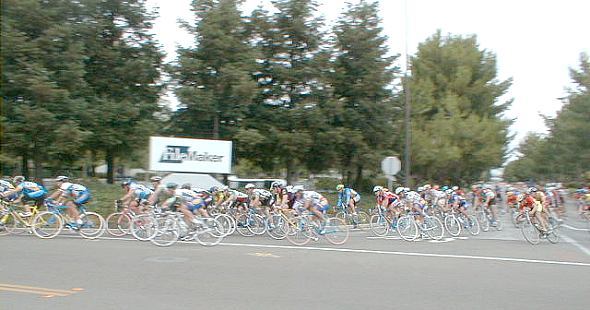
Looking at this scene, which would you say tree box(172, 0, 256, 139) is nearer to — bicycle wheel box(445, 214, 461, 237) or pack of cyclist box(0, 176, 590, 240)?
pack of cyclist box(0, 176, 590, 240)

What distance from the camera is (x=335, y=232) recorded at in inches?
619

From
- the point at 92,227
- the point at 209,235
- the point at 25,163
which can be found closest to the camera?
the point at 209,235

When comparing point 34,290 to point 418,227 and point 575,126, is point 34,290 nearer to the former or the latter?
point 418,227

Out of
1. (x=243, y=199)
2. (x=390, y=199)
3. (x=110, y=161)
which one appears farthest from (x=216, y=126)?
(x=390, y=199)

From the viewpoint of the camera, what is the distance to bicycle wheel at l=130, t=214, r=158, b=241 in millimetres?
14922

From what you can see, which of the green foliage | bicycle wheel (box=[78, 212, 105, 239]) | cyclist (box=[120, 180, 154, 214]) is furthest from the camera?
the green foliage

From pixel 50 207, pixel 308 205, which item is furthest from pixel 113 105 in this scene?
pixel 308 205

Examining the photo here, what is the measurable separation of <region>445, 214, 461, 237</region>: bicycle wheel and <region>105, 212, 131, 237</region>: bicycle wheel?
9.49 m

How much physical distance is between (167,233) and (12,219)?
4.76 metres

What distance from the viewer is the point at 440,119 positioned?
38156 millimetres

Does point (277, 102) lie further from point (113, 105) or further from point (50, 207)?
point (50, 207)

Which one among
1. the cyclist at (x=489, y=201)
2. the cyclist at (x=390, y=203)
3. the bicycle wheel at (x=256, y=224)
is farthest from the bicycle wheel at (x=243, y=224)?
the cyclist at (x=489, y=201)

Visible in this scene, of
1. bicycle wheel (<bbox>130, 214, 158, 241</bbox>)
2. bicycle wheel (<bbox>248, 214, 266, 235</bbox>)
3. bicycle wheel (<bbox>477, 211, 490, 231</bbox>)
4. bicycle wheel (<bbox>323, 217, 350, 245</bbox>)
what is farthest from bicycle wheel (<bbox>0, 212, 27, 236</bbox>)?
bicycle wheel (<bbox>477, 211, 490, 231</bbox>)

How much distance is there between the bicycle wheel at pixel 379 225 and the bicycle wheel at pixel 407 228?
0.97 meters
